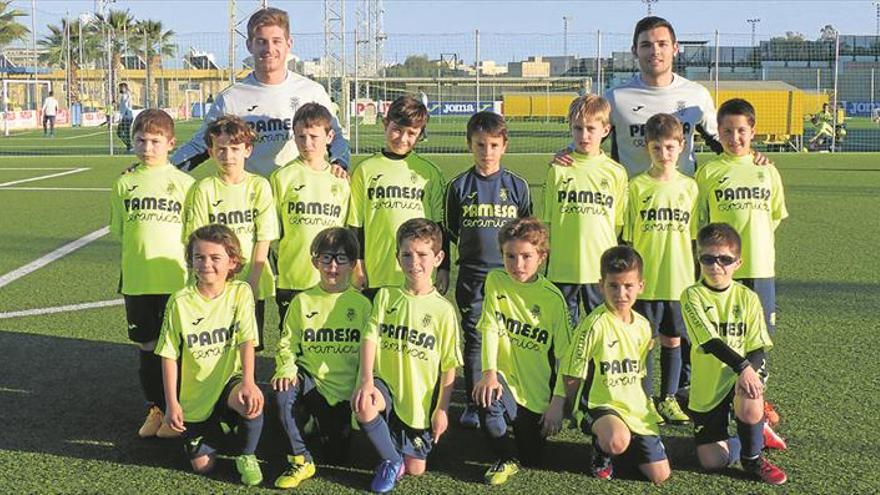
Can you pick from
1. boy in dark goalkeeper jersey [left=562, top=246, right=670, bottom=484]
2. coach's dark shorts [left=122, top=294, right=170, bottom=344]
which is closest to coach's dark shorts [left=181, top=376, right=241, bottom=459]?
coach's dark shorts [left=122, top=294, right=170, bottom=344]

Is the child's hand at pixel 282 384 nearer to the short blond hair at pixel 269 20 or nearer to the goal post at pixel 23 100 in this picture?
the short blond hair at pixel 269 20

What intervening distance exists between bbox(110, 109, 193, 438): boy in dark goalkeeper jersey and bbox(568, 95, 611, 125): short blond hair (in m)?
2.01

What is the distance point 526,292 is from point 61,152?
23599 mm

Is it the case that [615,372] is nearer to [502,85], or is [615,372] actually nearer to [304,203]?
[304,203]

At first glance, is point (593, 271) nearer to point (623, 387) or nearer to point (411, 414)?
point (623, 387)

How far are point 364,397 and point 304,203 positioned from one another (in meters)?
1.19

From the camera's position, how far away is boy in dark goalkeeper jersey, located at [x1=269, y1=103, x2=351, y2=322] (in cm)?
452

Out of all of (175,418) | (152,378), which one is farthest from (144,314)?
(175,418)

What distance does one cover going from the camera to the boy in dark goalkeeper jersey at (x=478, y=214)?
4512 millimetres

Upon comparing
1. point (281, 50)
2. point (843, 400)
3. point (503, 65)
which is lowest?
point (843, 400)

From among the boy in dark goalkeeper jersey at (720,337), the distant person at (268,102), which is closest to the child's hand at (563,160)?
the boy in dark goalkeeper jersey at (720,337)

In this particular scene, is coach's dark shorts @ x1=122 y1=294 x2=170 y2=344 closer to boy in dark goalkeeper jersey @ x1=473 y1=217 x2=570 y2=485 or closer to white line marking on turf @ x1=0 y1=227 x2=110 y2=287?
boy in dark goalkeeper jersey @ x1=473 y1=217 x2=570 y2=485

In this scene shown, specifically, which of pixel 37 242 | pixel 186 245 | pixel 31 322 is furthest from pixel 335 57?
pixel 186 245

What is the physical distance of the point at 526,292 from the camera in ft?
13.4
